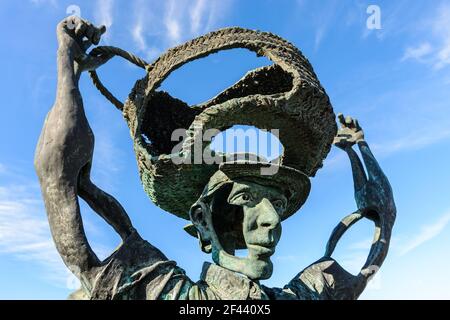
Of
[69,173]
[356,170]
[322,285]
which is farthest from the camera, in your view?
[356,170]

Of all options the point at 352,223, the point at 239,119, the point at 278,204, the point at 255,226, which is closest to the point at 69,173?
the point at 239,119

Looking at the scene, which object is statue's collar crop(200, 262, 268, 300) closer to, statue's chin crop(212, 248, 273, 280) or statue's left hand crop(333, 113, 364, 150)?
statue's chin crop(212, 248, 273, 280)

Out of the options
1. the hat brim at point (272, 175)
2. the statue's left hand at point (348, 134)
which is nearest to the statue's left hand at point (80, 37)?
the hat brim at point (272, 175)

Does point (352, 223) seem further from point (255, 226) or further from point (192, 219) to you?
point (192, 219)

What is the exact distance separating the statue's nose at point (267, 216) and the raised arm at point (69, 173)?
954mm

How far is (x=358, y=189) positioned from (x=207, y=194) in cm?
144

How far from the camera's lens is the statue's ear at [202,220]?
4273 mm

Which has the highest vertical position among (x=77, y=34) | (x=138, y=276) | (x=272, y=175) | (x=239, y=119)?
(x=77, y=34)

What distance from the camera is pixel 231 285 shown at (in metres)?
3.92

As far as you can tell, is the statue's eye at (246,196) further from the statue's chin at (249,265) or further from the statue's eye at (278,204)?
the statue's chin at (249,265)

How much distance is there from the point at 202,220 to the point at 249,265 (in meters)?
0.53

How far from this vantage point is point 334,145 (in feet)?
17.3

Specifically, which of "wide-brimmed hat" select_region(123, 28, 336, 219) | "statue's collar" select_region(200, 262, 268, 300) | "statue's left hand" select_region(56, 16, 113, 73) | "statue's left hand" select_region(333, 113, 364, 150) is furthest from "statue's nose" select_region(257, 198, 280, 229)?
"statue's left hand" select_region(56, 16, 113, 73)
